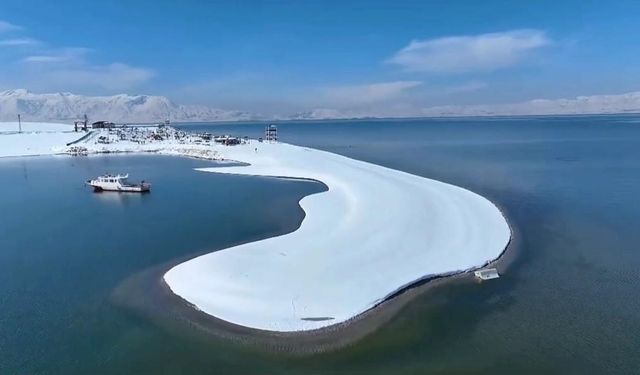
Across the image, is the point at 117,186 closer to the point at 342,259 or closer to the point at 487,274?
the point at 342,259

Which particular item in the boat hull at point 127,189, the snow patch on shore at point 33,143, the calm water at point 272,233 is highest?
the snow patch on shore at point 33,143

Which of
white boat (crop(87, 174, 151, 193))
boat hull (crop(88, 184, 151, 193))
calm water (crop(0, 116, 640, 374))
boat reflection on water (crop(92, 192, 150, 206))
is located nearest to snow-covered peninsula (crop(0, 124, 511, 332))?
calm water (crop(0, 116, 640, 374))

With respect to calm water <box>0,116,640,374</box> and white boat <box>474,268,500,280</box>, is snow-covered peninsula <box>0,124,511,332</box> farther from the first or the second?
calm water <box>0,116,640,374</box>

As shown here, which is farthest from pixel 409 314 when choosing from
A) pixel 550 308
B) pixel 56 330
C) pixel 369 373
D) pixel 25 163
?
pixel 25 163

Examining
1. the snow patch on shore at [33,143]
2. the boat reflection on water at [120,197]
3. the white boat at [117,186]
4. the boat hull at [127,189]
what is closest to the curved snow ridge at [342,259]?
the boat reflection on water at [120,197]

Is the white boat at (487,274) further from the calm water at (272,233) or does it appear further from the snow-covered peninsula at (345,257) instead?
the snow-covered peninsula at (345,257)

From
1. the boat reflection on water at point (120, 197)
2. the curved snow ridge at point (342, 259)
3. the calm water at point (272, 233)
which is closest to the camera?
the calm water at point (272, 233)

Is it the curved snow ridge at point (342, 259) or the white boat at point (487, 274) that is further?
the white boat at point (487, 274)

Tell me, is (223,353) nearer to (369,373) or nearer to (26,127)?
(369,373)

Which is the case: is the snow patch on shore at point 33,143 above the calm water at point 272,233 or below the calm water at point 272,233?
above
